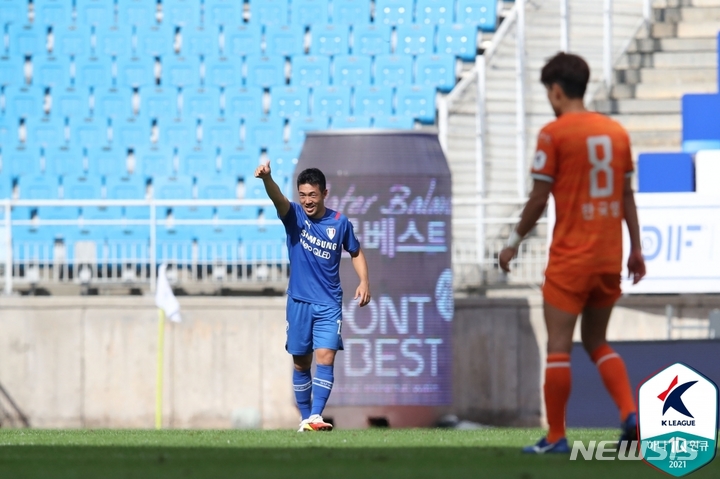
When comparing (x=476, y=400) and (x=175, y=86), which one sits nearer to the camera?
(x=476, y=400)

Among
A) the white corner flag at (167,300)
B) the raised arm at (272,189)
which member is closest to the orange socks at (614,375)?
the raised arm at (272,189)

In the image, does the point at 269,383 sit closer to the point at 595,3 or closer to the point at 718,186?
the point at 718,186

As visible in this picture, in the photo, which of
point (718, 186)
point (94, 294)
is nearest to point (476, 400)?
point (718, 186)

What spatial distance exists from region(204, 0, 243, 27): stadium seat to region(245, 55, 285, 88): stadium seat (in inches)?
29.0

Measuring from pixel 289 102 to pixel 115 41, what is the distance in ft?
9.80

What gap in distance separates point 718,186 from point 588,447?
931cm

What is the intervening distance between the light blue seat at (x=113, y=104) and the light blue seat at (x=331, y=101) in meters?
2.77

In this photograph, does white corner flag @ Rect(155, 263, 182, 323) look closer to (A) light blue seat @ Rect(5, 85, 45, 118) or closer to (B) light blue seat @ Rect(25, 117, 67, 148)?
(B) light blue seat @ Rect(25, 117, 67, 148)

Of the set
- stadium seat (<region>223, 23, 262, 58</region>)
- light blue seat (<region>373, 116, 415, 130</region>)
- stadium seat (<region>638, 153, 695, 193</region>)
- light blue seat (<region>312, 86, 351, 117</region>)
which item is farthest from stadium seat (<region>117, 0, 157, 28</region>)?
stadium seat (<region>638, 153, 695, 193</region>)

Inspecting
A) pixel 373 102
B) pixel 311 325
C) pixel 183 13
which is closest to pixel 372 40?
pixel 373 102

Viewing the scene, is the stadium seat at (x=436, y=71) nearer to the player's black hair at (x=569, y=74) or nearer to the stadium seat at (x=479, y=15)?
the stadium seat at (x=479, y=15)

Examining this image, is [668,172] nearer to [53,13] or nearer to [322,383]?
[322,383]

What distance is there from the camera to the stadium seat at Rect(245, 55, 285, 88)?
19984 millimetres

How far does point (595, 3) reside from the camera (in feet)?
66.5
